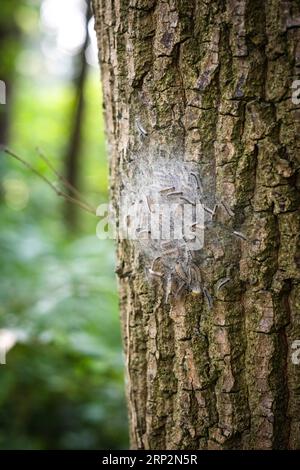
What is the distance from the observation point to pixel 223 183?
1.42m

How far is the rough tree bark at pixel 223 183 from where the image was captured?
4.39 feet

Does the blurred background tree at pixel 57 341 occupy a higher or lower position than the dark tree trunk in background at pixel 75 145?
lower

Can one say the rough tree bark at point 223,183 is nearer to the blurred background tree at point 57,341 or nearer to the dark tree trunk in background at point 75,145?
the blurred background tree at point 57,341

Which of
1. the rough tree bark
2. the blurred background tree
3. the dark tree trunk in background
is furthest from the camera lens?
the dark tree trunk in background

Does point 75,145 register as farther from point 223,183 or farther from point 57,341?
point 223,183

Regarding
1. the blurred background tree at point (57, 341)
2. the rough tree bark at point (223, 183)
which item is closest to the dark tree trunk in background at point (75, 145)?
the blurred background tree at point (57, 341)

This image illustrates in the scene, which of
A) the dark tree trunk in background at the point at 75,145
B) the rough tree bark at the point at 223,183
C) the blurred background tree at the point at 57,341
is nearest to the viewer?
the rough tree bark at the point at 223,183

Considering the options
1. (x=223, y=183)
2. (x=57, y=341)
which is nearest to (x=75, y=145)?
(x=57, y=341)

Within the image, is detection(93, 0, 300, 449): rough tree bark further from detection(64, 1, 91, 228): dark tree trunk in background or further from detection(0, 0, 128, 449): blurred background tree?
detection(64, 1, 91, 228): dark tree trunk in background

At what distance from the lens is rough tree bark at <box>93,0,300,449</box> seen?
1.34 metres

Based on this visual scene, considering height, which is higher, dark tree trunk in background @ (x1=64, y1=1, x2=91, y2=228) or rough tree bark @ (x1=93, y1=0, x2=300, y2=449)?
dark tree trunk in background @ (x1=64, y1=1, x2=91, y2=228)

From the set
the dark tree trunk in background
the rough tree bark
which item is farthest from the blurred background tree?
the dark tree trunk in background

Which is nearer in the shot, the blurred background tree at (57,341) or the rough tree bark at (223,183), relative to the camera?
the rough tree bark at (223,183)
